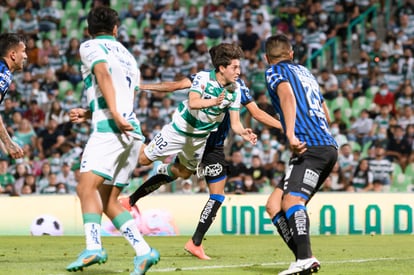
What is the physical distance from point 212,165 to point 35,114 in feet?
36.6

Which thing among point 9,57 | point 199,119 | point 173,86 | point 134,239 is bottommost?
point 134,239

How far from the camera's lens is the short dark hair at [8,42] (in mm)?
10516

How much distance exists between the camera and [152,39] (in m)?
25.0

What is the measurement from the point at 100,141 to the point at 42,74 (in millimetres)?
16016

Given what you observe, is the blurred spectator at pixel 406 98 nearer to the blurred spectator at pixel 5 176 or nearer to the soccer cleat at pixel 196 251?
the blurred spectator at pixel 5 176

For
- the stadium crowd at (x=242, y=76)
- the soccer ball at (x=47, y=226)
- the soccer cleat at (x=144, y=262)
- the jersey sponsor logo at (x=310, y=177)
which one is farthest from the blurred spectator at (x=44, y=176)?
the soccer cleat at (x=144, y=262)

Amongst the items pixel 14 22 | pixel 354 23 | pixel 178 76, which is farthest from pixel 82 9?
pixel 354 23

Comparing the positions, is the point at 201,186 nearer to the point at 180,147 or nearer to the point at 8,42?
the point at 180,147

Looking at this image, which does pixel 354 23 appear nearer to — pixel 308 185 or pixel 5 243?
pixel 5 243

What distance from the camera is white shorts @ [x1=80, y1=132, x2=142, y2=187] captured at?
8109mm

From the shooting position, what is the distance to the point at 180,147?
12156 mm

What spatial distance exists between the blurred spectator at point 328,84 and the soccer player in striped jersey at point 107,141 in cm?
1460

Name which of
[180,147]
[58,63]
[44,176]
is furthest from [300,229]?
[58,63]

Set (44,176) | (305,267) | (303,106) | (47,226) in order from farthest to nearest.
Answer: (44,176) → (47,226) → (303,106) → (305,267)
